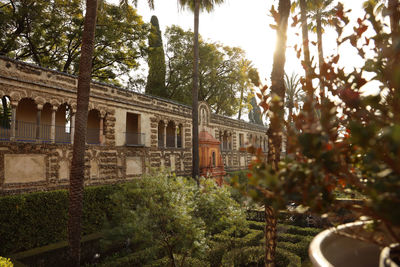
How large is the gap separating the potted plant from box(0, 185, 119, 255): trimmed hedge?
10.1 m

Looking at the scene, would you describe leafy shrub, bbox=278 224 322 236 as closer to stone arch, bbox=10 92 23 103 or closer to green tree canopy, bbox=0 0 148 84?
stone arch, bbox=10 92 23 103

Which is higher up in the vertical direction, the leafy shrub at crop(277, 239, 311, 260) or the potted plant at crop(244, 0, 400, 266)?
the potted plant at crop(244, 0, 400, 266)

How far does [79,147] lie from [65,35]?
17555mm

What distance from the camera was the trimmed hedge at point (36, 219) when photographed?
10438 mm

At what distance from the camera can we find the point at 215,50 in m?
34.4

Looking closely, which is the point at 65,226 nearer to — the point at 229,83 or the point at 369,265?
the point at 369,265

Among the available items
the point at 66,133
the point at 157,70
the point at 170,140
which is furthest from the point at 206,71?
the point at 66,133

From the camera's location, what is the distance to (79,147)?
9.19 metres

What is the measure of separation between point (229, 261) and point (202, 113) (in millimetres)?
17235

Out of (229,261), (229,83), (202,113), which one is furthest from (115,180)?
(229,83)

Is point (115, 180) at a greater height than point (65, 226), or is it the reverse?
point (115, 180)

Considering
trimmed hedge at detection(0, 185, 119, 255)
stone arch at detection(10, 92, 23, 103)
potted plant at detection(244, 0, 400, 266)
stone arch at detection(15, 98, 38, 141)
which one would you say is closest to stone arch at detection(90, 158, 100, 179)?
trimmed hedge at detection(0, 185, 119, 255)

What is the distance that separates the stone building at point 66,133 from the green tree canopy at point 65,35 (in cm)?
676

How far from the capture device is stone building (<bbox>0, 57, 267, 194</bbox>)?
1139 cm
